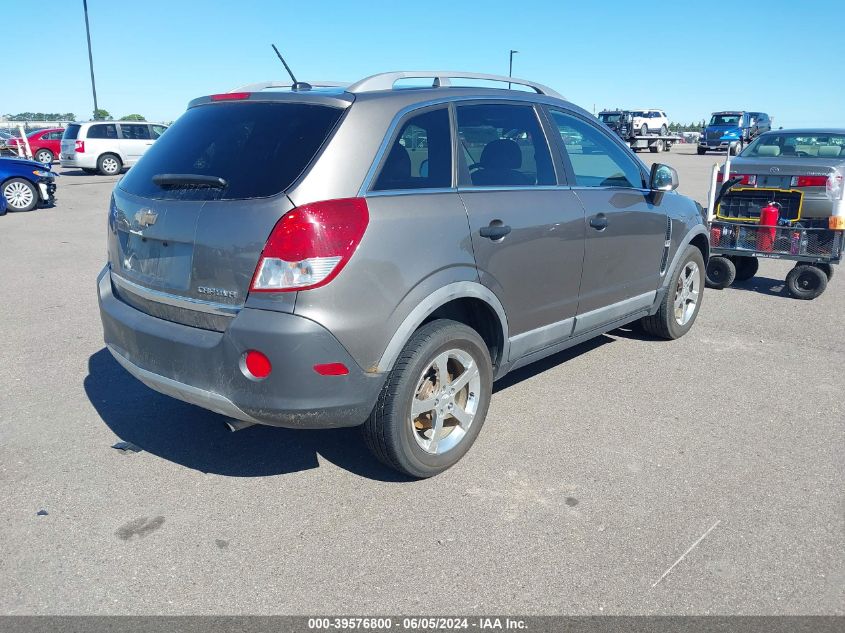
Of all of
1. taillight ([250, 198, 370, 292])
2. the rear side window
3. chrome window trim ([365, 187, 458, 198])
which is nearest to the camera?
taillight ([250, 198, 370, 292])

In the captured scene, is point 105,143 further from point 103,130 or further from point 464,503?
point 464,503

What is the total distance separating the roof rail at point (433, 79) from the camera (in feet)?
10.9

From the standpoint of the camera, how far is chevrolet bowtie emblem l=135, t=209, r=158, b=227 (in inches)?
127

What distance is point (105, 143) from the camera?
23.2 metres

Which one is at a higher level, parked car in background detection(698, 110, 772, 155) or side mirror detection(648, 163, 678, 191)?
parked car in background detection(698, 110, 772, 155)

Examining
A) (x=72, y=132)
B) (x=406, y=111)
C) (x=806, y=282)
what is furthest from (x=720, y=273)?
(x=72, y=132)

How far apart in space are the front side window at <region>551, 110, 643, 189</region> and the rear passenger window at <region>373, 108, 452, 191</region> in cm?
106

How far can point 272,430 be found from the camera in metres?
4.06

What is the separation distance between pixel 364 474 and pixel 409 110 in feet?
5.90

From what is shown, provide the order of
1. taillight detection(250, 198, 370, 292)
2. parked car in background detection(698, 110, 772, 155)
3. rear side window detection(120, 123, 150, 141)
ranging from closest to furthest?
taillight detection(250, 198, 370, 292) < rear side window detection(120, 123, 150, 141) < parked car in background detection(698, 110, 772, 155)

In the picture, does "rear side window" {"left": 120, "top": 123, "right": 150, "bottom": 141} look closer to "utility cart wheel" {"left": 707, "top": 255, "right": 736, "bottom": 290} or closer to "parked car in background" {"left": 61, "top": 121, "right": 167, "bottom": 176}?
"parked car in background" {"left": 61, "top": 121, "right": 167, "bottom": 176}

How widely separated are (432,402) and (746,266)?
6171mm

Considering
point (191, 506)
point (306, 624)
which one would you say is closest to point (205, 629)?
point (306, 624)

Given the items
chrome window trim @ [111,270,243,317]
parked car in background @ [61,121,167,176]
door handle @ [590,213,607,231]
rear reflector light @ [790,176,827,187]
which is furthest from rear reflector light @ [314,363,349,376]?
parked car in background @ [61,121,167,176]
